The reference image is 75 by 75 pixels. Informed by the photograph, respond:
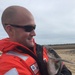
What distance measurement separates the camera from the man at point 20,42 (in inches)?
105

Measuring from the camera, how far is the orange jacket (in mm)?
2549

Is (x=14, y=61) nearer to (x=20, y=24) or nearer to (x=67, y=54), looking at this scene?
(x=20, y=24)

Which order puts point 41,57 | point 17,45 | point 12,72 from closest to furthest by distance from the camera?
point 12,72, point 17,45, point 41,57

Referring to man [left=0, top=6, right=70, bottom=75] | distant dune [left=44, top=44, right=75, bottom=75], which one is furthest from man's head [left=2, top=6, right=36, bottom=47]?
distant dune [left=44, top=44, right=75, bottom=75]

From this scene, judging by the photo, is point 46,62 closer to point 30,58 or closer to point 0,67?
Result: point 30,58

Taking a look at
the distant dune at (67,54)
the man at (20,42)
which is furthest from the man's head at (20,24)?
the distant dune at (67,54)

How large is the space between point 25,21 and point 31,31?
0.37 feet

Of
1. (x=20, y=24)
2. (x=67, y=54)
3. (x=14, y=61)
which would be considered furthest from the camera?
(x=67, y=54)

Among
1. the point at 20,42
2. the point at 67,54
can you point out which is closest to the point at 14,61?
the point at 20,42

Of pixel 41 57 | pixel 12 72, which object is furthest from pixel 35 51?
pixel 12 72

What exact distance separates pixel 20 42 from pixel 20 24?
0.56 ft

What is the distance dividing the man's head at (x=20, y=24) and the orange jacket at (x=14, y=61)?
0.08m

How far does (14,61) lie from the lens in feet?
8.59

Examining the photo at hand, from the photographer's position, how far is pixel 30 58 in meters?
2.77
